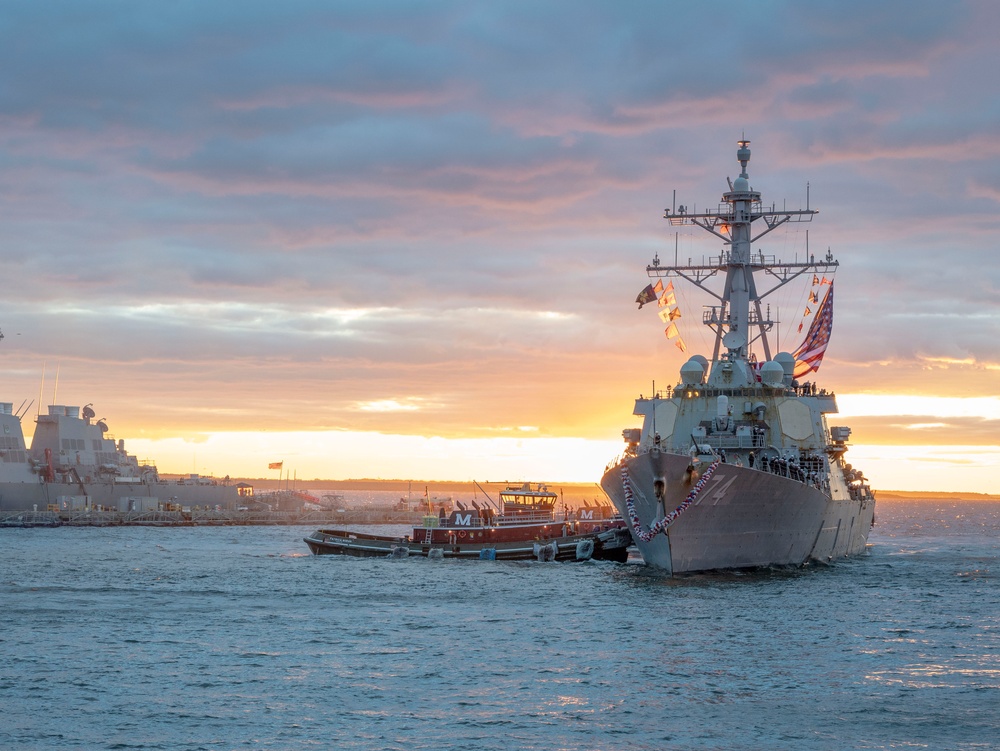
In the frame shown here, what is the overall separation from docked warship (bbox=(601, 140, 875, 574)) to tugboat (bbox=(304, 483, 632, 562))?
6.58 m

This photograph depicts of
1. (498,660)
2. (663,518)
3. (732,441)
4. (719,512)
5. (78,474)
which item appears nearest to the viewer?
(498,660)

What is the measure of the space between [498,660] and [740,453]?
2674 cm

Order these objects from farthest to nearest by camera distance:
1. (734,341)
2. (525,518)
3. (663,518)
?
(525,518) → (734,341) → (663,518)

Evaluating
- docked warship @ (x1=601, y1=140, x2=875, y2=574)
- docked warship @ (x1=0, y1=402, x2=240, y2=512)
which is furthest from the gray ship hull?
docked warship @ (x1=0, y1=402, x2=240, y2=512)

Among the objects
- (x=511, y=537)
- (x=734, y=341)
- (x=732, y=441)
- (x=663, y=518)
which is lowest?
(x=511, y=537)

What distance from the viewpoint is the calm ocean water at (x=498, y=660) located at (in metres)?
26.5

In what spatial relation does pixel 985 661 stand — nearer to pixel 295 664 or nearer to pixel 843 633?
pixel 843 633

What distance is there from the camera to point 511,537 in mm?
68312

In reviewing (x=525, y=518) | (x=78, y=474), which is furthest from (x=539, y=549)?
(x=78, y=474)

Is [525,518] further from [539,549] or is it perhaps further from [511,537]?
[539,549]

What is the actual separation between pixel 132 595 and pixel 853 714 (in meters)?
33.6

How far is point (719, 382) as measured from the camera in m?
62.9

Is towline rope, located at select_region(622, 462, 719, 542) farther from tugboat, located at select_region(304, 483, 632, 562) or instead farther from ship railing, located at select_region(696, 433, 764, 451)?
tugboat, located at select_region(304, 483, 632, 562)

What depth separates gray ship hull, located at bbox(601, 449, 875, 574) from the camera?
49.0 m
